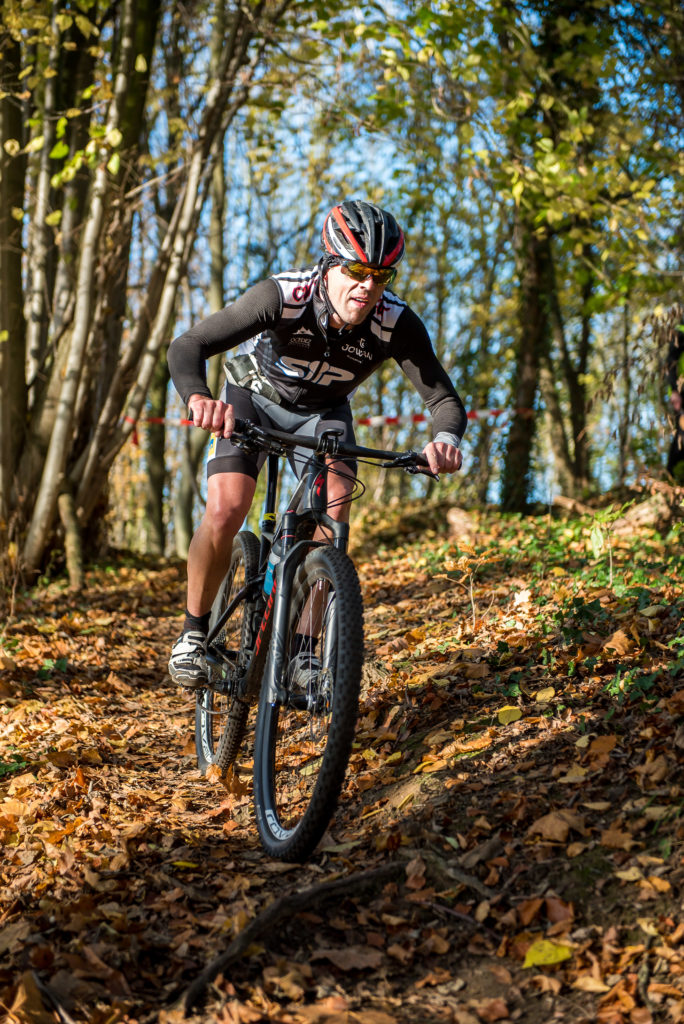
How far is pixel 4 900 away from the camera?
307 cm

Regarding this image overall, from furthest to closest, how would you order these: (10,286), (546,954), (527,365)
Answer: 1. (527,365)
2. (10,286)
3. (546,954)

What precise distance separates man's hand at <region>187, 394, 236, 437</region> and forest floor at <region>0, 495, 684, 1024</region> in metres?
1.60

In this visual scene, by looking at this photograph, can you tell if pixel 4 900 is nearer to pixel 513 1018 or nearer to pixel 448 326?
pixel 513 1018

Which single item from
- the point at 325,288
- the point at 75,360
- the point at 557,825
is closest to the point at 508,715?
the point at 557,825

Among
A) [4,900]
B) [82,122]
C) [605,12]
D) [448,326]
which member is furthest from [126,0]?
[448,326]

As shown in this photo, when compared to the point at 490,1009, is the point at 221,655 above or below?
above

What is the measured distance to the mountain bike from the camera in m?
3.10

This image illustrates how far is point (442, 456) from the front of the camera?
361 centimetres

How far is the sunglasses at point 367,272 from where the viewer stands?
358cm

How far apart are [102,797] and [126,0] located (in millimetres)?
7426

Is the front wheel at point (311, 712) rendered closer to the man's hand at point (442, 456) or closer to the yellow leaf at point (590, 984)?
the man's hand at point (442, 456)

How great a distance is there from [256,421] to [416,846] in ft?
6.54

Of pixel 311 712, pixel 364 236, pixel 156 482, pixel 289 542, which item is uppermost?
pixel 364 236

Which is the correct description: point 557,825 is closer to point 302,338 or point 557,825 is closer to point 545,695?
point 545,695
